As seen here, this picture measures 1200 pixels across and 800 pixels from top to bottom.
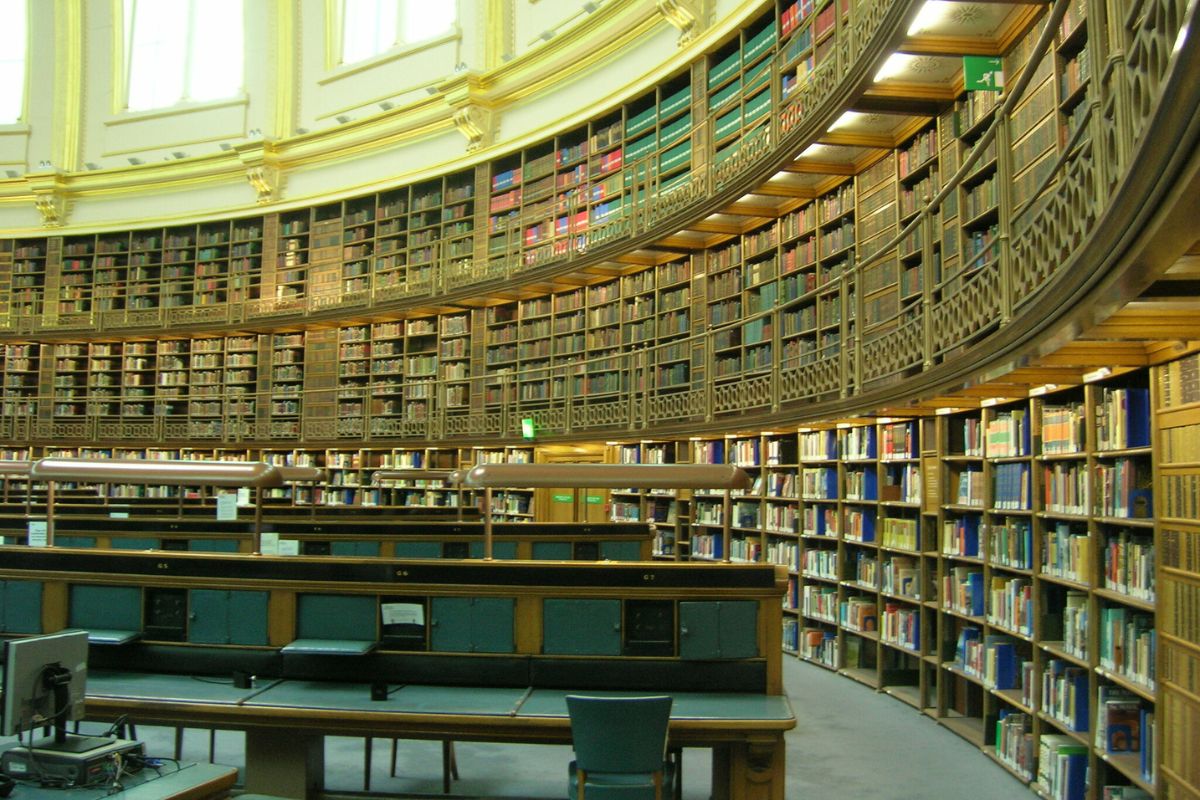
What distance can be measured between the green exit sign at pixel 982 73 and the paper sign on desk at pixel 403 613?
4040 millimetres

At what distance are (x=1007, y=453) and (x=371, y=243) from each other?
35.0 feet

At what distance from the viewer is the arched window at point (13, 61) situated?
1728 cm

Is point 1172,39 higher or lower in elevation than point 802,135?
lower

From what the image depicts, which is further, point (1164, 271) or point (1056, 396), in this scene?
point (1056, 396)

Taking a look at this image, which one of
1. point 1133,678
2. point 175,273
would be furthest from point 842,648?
point 175,273

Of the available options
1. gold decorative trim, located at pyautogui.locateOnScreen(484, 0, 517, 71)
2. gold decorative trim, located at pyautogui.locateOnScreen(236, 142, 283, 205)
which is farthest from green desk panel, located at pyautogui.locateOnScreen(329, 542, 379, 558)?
gold decorative trim, located at pyautogui.locateOnScreen(236, 142, 283, 205)

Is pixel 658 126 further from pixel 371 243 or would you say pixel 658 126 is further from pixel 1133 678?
pixel 1133 678

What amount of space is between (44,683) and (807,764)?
355 cm

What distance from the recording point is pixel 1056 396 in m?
4.99

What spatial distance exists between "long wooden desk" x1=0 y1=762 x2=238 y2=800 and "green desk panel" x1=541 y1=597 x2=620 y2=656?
147cm

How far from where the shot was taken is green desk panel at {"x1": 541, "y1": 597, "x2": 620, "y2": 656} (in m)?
4.09

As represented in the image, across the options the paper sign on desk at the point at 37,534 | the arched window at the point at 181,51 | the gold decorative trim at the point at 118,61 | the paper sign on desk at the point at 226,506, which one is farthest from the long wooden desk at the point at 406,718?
the gold decorative trim at the point at 118,61

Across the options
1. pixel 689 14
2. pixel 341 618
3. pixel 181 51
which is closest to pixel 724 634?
pixel 341 618

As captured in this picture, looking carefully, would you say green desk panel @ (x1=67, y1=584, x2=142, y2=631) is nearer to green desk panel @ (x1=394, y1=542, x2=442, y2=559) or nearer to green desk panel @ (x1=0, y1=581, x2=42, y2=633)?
green desk panel @ (x1=0, y1=581, x2=42, y2=633)
